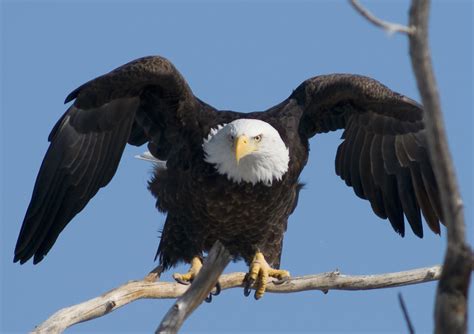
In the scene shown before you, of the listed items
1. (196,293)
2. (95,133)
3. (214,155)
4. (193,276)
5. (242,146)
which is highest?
(95,133)

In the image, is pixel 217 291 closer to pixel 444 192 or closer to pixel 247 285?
pixel 247 285

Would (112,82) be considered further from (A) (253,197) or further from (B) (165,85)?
(A) (253,197)

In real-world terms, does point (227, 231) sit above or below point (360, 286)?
above

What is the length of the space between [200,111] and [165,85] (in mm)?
312

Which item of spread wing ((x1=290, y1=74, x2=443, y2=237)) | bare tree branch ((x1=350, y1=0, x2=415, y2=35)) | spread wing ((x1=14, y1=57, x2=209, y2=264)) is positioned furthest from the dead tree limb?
spread wing ((x1=290, y1=74, x2=443, y2=237))

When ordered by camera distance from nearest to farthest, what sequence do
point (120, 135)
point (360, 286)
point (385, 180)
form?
point (360, 286) → point (120, 135) → point (385, 180)

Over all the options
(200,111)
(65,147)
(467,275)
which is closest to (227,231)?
(200,111)

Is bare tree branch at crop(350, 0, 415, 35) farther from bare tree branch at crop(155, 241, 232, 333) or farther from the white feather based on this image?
the white feather

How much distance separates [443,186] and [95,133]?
13.2 feet

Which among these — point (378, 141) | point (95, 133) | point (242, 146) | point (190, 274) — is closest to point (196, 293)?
point (242, 146)

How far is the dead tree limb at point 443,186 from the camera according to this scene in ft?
8.99

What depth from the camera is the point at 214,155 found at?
20.5 ft

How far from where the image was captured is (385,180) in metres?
6.96

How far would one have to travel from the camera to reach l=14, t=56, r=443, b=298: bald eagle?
6.26 m
